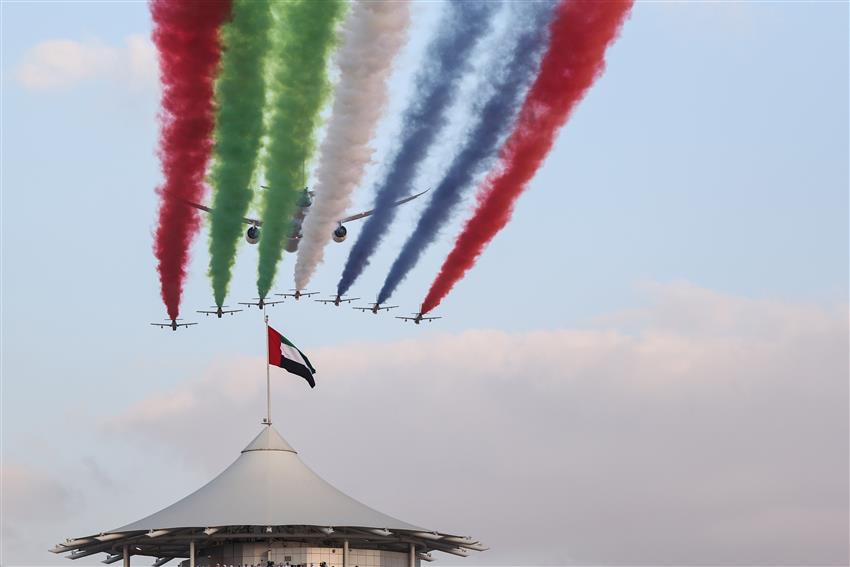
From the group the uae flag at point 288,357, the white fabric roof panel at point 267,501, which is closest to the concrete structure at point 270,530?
the white fabric roof panel at point 267,501

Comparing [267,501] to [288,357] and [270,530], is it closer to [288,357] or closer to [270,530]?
[270,530]

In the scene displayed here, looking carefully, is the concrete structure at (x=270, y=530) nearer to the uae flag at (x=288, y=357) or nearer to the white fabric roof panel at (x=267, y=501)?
the white fabric roof panel at (x=267, y=501)

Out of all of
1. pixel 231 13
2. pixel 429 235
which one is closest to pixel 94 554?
pixel 429 235

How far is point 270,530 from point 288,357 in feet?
44.7

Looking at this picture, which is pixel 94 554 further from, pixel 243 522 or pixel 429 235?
pixel 429 235

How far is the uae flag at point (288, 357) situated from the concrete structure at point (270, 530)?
636 centimetres

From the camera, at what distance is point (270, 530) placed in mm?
82438

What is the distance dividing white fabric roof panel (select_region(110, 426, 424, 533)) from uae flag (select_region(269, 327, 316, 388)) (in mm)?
4843

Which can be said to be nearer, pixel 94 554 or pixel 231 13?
pixel 231 13

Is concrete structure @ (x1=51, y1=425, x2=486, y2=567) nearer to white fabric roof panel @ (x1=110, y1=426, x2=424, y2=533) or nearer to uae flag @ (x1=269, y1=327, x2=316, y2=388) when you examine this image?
white fabric roof panel @ (x1=110, y1=426, x2=424, y2=533)

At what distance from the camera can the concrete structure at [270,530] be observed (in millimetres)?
82375

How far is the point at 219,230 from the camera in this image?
76875 mm

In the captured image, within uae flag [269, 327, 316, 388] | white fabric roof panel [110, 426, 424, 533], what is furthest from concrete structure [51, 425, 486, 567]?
uae flag [269, 327, 316, 388]

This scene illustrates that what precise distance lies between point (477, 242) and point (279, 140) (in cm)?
1020
